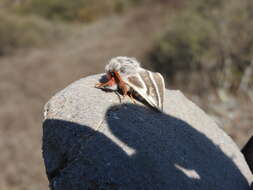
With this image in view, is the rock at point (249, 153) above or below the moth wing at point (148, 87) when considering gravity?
below

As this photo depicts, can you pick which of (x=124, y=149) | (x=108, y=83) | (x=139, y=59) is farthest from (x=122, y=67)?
(x=139, y=59)

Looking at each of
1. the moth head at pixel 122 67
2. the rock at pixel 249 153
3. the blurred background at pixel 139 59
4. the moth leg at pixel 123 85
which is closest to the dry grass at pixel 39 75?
the blurred background at pixel 139 59

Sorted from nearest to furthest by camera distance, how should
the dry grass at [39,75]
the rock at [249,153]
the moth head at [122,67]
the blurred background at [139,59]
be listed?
the moth head at [122,67] < the rock at [249,153] < the dry grass at [39,75] < the blurred background at [139,59]

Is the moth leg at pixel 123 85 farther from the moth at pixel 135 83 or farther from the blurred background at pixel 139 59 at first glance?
the blurred background at pixel 139 59

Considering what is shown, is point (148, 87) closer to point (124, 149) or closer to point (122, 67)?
point (122, 67)

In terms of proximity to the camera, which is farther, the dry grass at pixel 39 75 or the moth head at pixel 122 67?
the dry grass at pixel 39 75

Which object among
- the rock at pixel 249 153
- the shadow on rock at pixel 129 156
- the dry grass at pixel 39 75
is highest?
the shadow on rock at pixel 129 156

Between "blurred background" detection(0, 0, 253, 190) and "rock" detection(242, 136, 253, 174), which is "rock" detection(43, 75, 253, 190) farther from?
"blurred background" detection(0, 0, 253, 190)

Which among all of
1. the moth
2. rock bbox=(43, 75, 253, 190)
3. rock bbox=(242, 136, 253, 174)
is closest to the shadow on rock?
rock bbox=(43, 75, 253, 190)
